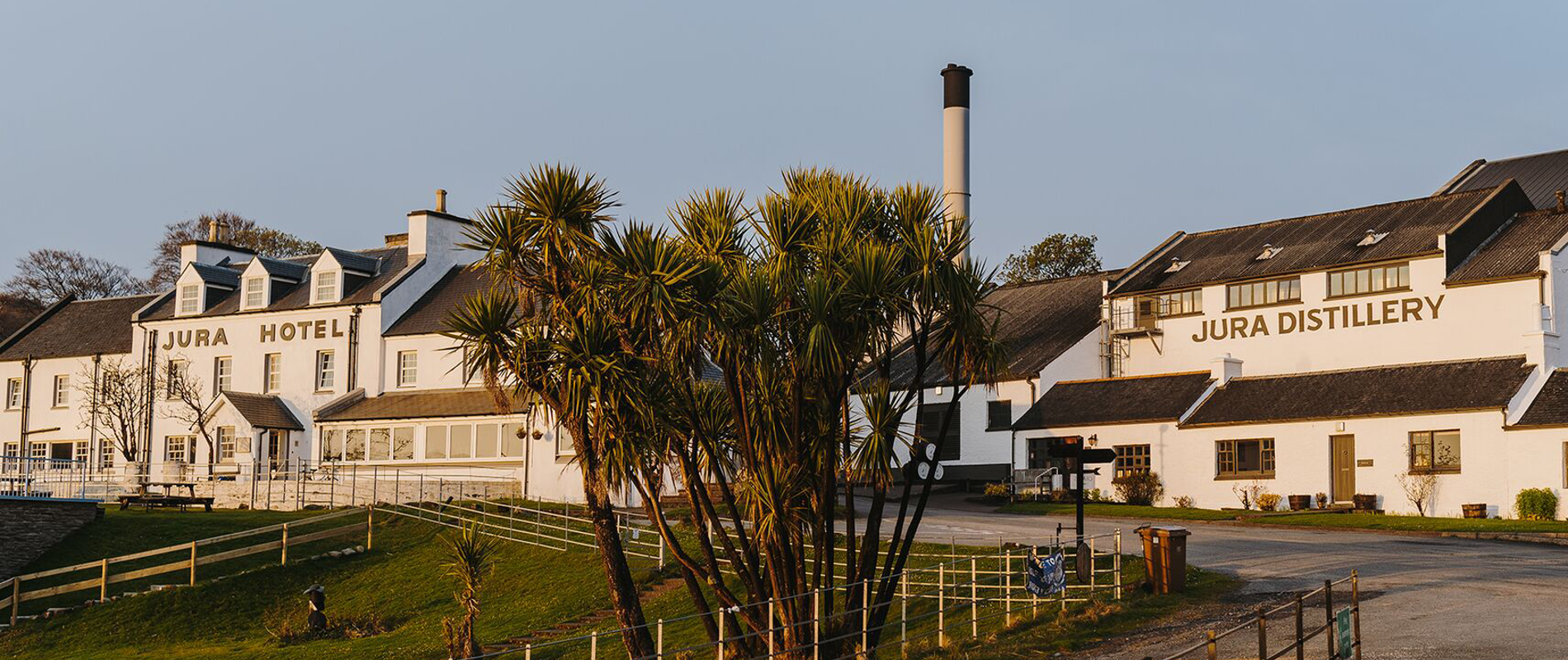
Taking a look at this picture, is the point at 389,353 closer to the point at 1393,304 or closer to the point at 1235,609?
the point at 1393,304

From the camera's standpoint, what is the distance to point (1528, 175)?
2461 inches

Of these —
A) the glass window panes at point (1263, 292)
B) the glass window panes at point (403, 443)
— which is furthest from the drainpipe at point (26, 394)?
the glass window panes at point (1263, 292)

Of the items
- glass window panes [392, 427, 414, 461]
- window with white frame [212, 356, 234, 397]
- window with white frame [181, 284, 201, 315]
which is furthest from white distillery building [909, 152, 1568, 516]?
window with white frame [181, 284, 201, 315]

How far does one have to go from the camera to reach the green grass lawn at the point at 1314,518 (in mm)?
38562

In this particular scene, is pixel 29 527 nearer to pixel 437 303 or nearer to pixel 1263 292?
pixel 437 303

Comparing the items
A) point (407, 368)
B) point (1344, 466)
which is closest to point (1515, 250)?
point (1344, 466)

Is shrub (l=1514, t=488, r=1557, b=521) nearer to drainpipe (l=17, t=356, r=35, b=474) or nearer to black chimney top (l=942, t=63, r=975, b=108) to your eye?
black chimney top (l=942, t=63, r=975, b=108)

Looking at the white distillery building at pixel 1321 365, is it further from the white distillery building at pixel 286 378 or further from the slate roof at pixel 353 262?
the slate roof at pixel 353 262

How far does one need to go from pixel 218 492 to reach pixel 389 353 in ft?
26.7

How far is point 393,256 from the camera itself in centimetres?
6053

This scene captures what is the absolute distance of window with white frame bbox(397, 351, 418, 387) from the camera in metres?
55.4

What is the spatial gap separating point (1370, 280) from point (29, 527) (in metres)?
37.9

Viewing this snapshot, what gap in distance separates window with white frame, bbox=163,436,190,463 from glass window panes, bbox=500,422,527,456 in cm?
1408

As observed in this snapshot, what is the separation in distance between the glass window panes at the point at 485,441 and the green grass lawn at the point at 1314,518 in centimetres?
1550
